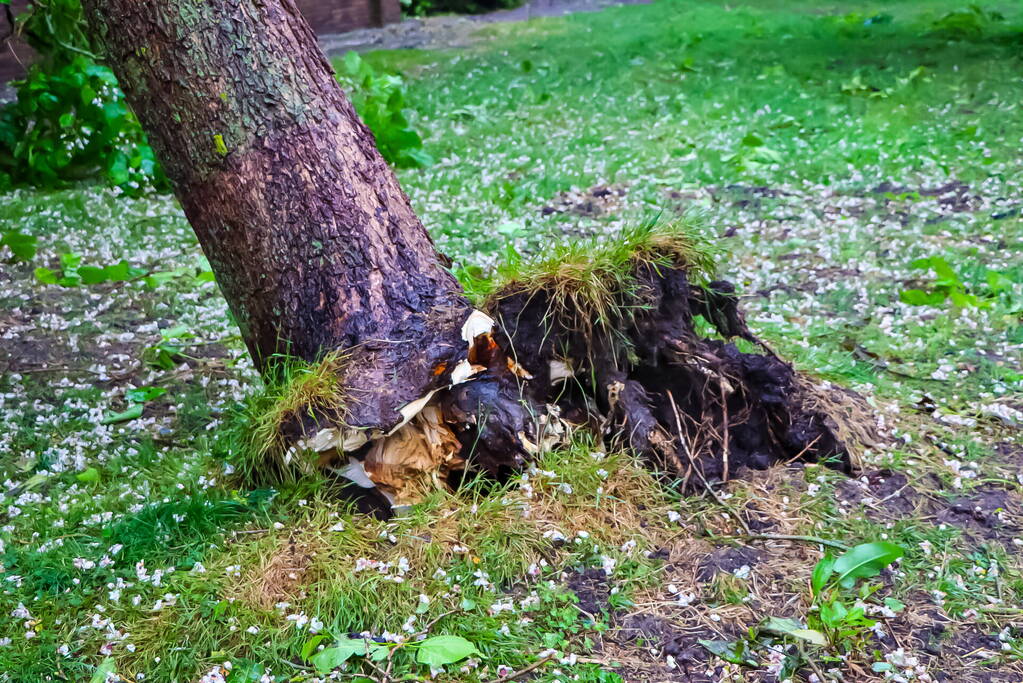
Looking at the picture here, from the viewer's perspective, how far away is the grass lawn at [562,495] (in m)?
2.46

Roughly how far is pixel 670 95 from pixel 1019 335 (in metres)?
5.77

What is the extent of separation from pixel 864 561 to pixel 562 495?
35.4 inches

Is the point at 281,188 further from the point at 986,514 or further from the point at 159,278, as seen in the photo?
the point at 986,514

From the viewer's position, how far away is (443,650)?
2.38 metres

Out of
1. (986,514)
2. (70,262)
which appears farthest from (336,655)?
(70,262)

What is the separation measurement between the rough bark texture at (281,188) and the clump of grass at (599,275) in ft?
0.73

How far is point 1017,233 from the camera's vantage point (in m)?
5.47

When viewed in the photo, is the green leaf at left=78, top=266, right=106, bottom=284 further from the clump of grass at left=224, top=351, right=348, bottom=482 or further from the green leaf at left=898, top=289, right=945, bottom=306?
Result: the green leaf at left=898, top=289, right=945, bottom=306

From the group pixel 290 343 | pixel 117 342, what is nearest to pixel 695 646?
pixel 290 343

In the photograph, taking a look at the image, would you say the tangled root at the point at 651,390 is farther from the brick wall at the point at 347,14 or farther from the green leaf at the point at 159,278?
the brick wall at the point at 347,14

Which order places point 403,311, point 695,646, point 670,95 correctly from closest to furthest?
point 695,646
point 403,311
point 670,95

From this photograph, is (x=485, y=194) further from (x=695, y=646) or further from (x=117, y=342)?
(x=695, y=646)

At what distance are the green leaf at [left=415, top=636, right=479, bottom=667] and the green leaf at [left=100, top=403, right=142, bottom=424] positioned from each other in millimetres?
1901

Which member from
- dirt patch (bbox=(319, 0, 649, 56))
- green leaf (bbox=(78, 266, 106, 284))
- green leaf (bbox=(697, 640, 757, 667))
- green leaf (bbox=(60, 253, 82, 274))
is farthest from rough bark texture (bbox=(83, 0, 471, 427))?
dirt patch (bbox=(319, 0, 649, 56))
